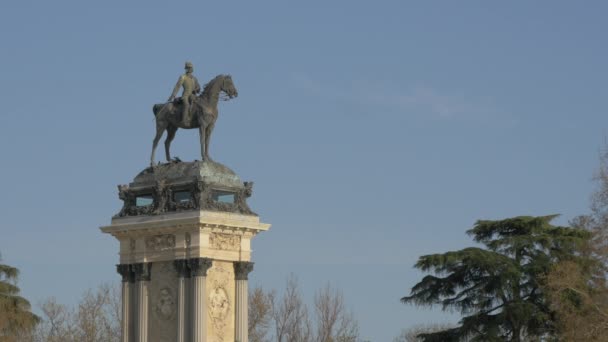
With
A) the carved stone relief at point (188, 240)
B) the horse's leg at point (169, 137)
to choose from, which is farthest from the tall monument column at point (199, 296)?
the horse's leg at point (169, 137)

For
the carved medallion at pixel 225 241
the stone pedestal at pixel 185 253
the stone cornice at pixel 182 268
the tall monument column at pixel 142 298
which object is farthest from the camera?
the tall monument column at pixel 142 298

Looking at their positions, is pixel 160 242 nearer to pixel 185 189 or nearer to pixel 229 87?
pixel 185 189

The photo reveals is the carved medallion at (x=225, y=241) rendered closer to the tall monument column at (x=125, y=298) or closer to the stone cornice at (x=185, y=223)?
the stone cornice at (x=185, y=223)

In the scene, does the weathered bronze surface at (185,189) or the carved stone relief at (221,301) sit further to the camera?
the weathered bronze surface at (185,189)

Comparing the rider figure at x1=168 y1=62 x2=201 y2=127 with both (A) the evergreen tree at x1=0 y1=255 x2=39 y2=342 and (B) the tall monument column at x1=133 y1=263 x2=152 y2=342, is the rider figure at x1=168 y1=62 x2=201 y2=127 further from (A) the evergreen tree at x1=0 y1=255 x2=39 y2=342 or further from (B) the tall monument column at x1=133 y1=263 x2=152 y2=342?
(A) the evergreen tree at x1=0 y1=255 x2=39 y2=342

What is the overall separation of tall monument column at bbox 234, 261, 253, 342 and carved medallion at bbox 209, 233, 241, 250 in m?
0.45

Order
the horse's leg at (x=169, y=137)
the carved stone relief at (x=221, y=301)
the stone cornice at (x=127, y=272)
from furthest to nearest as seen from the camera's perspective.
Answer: the horse's leg at (x=169, y=137), the stone cornice at (x=127, y=272), the carved stone relief at (x=221, y=301)

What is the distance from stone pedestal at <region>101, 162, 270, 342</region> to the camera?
39.9 metres

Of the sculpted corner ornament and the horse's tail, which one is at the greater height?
the horse's tail

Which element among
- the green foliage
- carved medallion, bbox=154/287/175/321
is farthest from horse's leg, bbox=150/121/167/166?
the green foliage

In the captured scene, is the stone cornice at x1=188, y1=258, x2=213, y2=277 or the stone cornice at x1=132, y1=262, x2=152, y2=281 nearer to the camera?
the stone cornice at x1=188, y1=258, x2=213, y2=277

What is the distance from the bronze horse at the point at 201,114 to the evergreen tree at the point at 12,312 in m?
16.3

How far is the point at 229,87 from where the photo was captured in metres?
42.1

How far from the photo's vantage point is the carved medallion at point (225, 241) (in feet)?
132
